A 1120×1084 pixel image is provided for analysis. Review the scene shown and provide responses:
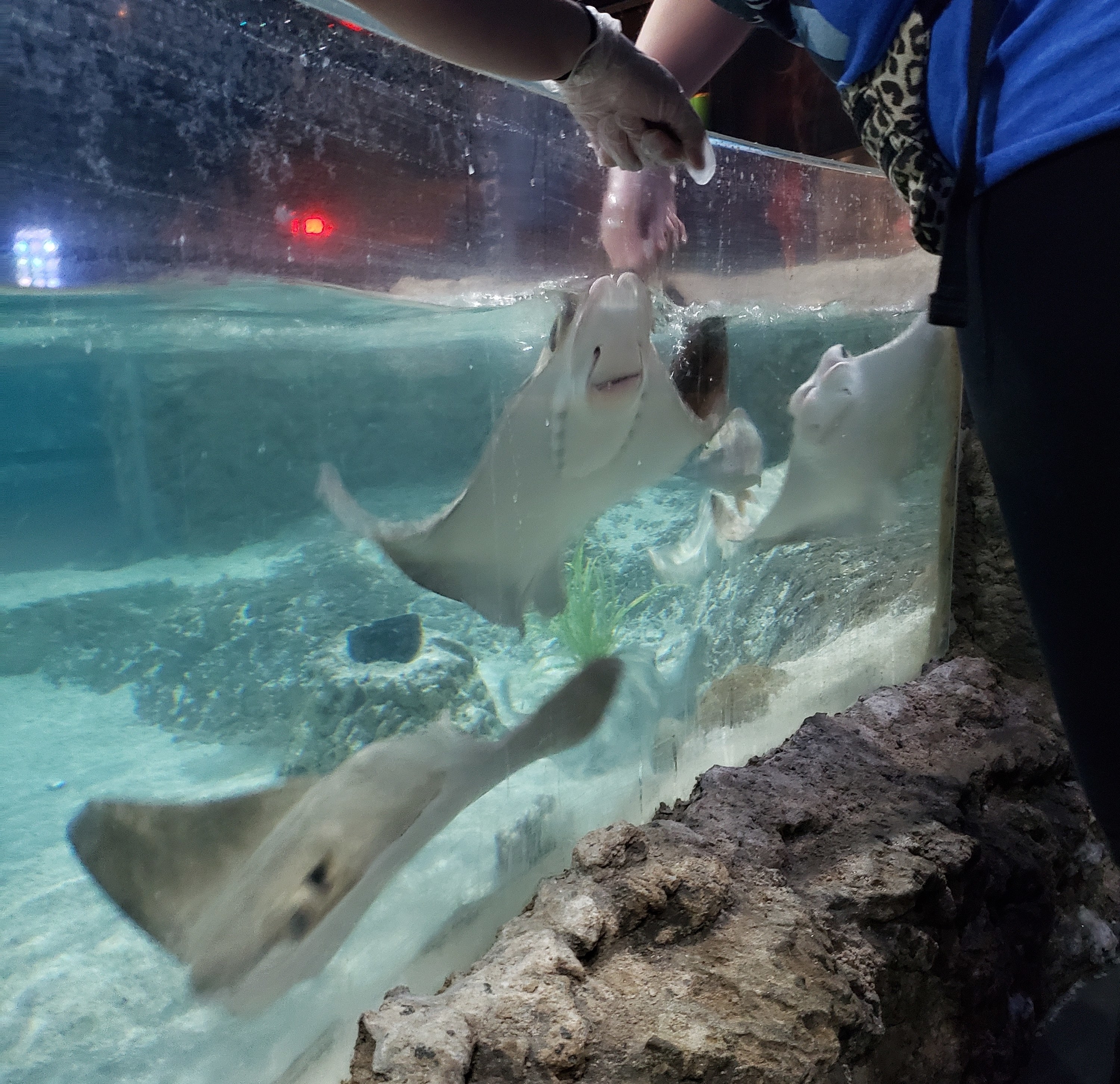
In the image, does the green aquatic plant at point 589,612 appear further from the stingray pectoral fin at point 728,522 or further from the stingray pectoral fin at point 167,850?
the stingray pectoral fin at point 167,850

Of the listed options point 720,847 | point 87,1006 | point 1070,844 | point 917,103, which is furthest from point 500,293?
point 1070,844

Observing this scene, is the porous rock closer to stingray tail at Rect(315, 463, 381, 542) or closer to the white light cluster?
stingray tail at Rect(315, 463, 381, 542)

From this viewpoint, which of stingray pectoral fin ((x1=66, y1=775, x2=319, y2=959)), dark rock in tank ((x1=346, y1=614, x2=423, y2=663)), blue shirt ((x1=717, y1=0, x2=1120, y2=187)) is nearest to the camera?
blue shirt ((x1=717, y1=0, x2=1120, y2=187))

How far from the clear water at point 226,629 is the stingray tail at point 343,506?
0.02 meters

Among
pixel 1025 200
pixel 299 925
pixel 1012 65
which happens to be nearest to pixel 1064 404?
pixel 1025 200

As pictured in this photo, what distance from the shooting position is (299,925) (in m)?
1.33

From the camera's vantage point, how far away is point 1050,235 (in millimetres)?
821

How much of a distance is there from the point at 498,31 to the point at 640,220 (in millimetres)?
807

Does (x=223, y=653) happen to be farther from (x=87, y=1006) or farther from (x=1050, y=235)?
(x=1050, y=235)

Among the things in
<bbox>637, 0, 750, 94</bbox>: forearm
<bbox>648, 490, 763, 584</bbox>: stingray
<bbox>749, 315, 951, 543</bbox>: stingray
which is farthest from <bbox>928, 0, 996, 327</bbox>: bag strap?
<bbox>749, 315, 951, 543</bbox>: stingray

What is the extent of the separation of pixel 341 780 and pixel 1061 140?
4.33ft

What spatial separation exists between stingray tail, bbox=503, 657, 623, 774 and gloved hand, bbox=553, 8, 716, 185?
1.05 meters

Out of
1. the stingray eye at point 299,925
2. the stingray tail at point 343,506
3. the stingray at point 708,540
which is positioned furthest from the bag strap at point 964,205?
the stingray eye at point 299,925

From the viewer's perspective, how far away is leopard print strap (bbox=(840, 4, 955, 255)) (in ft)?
2.97
